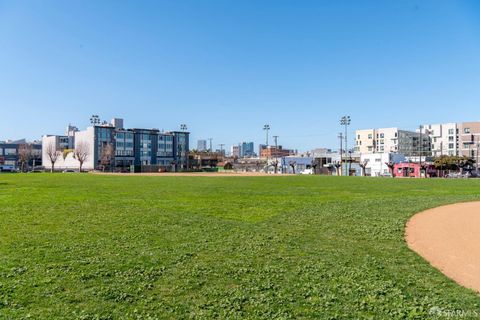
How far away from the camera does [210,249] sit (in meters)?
10.7

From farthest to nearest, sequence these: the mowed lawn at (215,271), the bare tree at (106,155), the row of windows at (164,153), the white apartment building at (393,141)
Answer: the white apartment building at (393,141)
the row of windows at (164,153)
the bare tree at (106,155)
the mowed lawn at (215,271)

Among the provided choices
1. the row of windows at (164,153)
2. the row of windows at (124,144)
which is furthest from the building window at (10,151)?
the row of windows at (164,153)

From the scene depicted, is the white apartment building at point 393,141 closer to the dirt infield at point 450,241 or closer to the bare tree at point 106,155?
the bare tree at point 106,155

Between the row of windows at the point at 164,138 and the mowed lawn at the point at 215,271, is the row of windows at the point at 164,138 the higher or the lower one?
the higher one

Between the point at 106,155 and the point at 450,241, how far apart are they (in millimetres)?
110580

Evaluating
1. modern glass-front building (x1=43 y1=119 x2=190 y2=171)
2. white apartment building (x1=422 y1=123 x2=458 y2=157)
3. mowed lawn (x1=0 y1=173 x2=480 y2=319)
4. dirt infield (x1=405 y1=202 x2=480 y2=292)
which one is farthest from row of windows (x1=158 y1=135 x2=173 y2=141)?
dirt infield (x1=405 y1=202 x2=480 y2=292)

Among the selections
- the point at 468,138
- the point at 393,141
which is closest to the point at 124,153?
the point at 393,141

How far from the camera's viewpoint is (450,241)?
11852mm

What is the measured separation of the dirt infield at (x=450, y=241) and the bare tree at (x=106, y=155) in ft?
344

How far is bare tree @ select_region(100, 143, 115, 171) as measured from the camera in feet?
368

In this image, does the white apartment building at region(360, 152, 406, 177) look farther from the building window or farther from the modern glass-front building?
the building window

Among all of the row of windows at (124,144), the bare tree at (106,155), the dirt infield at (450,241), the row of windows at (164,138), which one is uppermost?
the row of windows at (164,138)

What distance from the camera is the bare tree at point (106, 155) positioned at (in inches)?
4414

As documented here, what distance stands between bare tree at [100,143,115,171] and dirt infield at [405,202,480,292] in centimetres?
10499
